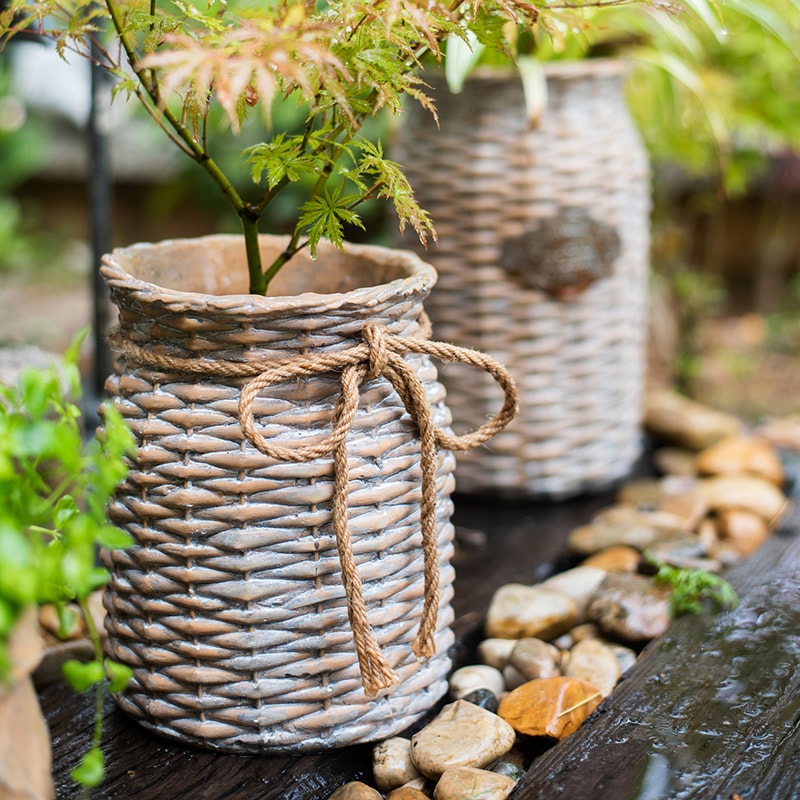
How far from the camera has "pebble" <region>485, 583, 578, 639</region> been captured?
1438mm

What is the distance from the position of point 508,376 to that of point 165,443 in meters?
0.41

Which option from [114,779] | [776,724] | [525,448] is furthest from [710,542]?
[114,779]

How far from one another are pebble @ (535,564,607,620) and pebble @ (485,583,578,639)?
45 mm

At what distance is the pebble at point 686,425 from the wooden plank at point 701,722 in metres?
0.79

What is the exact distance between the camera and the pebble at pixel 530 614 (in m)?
1.44

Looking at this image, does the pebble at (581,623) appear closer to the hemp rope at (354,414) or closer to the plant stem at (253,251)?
the hemp rope at (354,414)

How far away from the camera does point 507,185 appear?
1.79m

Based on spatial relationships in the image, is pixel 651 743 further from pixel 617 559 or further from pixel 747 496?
pixel 747 496

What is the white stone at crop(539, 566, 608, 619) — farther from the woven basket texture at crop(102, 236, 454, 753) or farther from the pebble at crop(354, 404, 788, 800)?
the woven basket texture at crop(102, 236, 454, 753)

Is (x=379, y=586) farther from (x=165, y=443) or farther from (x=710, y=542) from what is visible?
(x=710, y=542)

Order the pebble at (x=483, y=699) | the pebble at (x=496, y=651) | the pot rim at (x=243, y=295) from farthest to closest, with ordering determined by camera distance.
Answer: the pebble at (x=496, y=651) < the pebble at (x=483, y=699) < the pot rim at (x=243, y=295)

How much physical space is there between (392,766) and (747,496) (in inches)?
41.1

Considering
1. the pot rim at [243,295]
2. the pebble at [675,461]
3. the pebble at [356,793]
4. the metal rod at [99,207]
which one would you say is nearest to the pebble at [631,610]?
the pebble at [356,793]

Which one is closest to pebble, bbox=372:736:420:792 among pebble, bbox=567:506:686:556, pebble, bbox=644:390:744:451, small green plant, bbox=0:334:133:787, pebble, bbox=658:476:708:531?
small green plant, bbox=0:334:133:787
